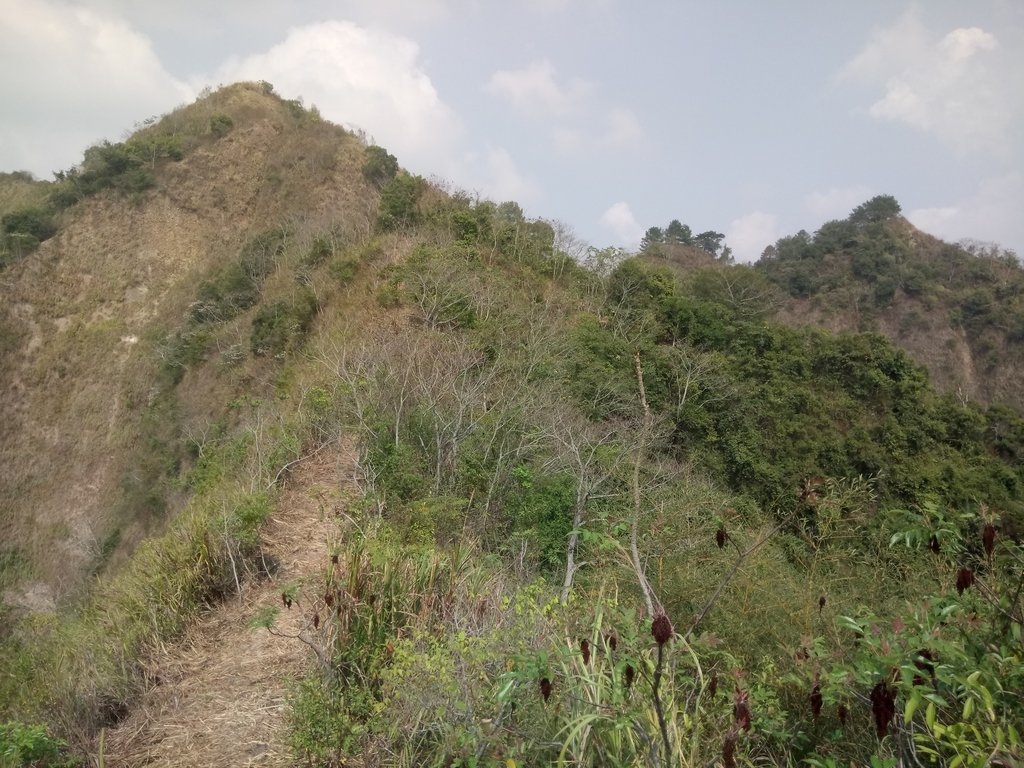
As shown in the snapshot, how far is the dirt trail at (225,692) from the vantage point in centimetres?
393

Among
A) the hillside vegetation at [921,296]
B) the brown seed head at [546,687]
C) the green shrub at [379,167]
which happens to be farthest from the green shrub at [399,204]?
the hillside vegetation at [921,296]

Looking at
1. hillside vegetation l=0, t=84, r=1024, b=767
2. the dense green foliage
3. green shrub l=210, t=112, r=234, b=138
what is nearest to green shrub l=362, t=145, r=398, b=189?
hillside vegetation l=0, t=84, r=1024, b=767

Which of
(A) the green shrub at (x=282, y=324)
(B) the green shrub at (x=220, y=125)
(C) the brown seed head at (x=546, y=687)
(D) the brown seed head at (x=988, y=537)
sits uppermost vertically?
(B) the green shrub at (x=220, y=125)

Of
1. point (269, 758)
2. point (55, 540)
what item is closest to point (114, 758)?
point (269, 758)

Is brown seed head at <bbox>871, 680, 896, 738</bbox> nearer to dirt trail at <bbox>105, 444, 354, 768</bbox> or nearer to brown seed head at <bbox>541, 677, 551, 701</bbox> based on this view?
brown seed head at <bbox>541, 677, 551, 701</bbox>

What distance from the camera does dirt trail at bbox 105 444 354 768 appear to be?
3.93 metres

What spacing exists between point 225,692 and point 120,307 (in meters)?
31.2

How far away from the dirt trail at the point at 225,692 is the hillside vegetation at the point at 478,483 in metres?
0.18

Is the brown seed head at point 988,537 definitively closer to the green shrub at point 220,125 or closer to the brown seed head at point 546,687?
the brown seed head at point 546,687

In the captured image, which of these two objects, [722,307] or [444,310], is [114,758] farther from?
[722,307]

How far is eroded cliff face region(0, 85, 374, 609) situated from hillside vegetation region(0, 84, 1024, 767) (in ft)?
0.57

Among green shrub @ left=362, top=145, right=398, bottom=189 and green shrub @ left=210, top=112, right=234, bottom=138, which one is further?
green shrub @ left=210, top=112, right=234, bottom=138

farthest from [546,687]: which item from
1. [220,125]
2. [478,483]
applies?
[220,125]

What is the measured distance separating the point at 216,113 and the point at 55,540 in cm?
2407
